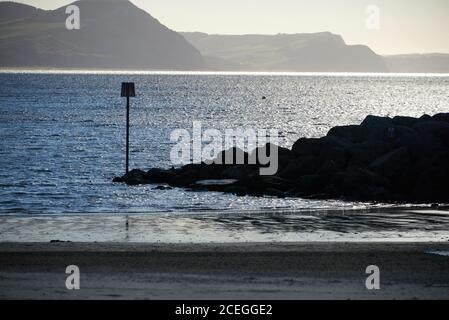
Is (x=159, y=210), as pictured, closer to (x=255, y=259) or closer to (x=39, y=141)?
(x=255, y=259)

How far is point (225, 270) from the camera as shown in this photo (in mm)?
14859

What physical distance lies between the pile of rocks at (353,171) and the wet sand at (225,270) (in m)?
12.3

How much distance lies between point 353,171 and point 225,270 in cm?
1726

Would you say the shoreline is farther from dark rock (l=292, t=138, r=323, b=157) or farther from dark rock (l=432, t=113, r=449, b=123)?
dark rock (l=432, t=113, r=449, b=123)

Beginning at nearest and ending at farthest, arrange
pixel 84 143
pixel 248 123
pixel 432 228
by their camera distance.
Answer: pixel 432 228 → pixel 84 143 → pixel 248 123

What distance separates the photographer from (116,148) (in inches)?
2190

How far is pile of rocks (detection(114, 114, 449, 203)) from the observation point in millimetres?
30562

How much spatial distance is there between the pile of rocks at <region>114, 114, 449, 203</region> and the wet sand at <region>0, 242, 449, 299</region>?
1233 centimetres

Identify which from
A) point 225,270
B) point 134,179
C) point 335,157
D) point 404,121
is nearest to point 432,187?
point 335,157

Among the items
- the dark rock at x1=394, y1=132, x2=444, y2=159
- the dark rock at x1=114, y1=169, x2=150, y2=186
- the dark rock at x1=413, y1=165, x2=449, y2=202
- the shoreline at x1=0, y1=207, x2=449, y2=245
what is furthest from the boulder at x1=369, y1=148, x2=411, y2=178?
the dark rock at x1=114, y1=169, x2=150, y2=186

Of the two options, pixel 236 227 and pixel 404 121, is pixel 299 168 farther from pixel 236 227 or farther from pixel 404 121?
pixel 236 227

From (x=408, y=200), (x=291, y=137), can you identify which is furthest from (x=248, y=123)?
(x=408, y=200)

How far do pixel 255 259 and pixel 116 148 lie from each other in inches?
1589

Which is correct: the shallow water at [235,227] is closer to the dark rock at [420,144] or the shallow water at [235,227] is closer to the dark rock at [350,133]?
the dark rock at [420,144]
